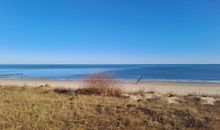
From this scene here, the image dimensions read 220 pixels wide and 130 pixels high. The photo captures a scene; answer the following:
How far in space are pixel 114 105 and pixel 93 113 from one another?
1.45 meters

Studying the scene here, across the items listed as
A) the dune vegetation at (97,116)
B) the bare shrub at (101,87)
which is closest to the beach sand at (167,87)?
the bare shrub at (101,87)

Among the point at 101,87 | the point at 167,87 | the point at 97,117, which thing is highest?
the point at 101,87

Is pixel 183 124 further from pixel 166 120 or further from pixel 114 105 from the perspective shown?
pixel 114 105

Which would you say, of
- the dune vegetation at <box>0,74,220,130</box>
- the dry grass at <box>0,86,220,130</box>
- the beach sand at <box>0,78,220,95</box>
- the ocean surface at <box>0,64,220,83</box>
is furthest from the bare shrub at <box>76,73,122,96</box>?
the dry grass at <box>0,86,220,130</box>

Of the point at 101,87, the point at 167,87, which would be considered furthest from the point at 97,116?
the point at 167,87

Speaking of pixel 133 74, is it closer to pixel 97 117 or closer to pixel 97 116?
pixel 97 116

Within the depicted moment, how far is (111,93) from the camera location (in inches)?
611

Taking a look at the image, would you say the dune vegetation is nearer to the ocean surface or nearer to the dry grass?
the dry grass

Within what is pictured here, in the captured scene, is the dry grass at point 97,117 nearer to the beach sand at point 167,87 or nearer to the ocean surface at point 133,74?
the ocean surface at point 133,74

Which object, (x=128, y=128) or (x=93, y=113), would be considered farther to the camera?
(x=93, y=113)

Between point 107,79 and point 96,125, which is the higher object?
point 107,79

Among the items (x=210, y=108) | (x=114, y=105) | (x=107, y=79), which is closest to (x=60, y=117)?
(x=114, y=105)

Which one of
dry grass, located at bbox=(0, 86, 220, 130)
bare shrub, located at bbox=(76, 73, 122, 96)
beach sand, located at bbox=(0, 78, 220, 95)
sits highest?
bare shrub, located at bbox=(76, 73, 122, 96)

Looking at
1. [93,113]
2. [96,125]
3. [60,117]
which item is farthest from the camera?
[93,113]
